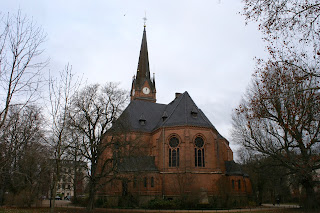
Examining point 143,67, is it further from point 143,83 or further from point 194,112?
point 194,112

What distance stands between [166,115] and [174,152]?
574 cm

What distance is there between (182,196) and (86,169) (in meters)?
11.6

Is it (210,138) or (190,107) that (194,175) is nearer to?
(210,138)

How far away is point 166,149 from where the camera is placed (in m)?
33.8

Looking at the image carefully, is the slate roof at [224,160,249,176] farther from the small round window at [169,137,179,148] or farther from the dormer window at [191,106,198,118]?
the dormer window at [191,106,198,118]

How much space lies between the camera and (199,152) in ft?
111

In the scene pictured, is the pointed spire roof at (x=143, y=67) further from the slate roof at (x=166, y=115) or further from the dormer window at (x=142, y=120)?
the dormer window at (x=142, y=120)

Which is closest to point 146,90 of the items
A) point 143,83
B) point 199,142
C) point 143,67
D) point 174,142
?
point 143,83

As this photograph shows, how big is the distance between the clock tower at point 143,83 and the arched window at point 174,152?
1918cm

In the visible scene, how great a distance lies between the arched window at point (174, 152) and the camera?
110ft

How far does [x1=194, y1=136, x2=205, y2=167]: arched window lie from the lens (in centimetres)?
3319

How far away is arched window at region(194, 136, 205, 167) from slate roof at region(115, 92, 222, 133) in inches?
82.9

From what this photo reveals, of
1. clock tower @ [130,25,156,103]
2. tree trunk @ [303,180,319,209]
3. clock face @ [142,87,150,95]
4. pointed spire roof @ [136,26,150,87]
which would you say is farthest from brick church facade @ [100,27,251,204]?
pointed spire roof @ [136,26,150,87]

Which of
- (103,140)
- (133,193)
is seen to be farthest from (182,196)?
(103,140)
